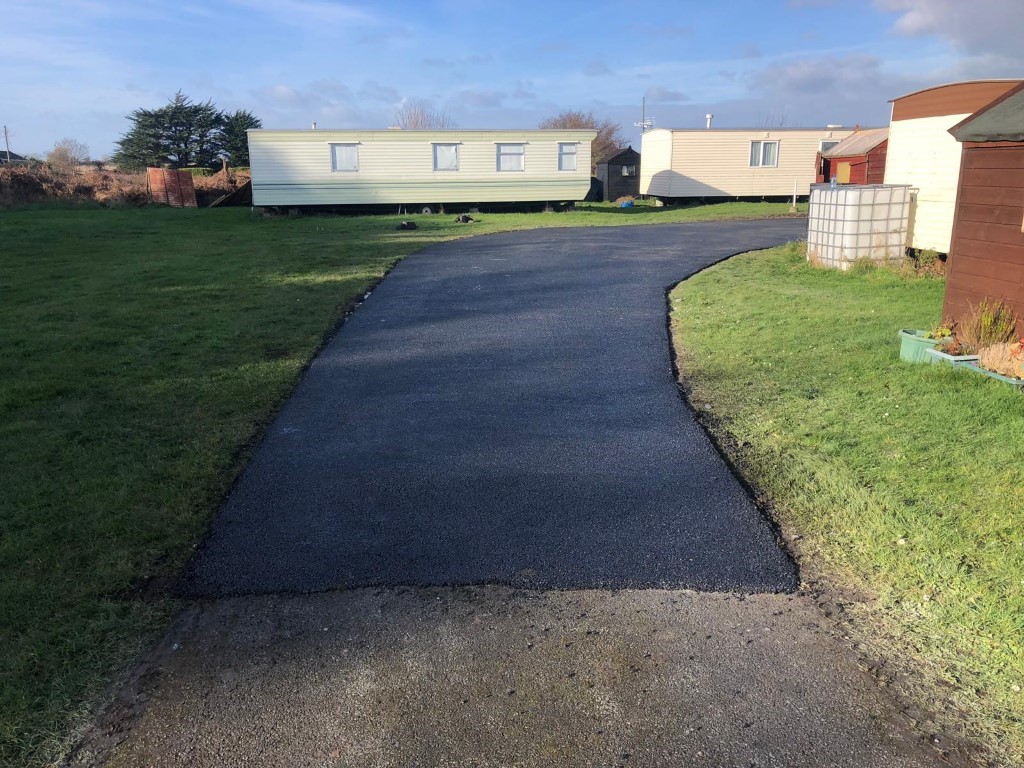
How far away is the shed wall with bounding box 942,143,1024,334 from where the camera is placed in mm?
5988

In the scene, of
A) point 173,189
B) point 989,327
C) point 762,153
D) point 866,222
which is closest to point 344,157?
point 173,189

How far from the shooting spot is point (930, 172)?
1102 centimetres

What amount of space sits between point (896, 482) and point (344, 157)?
24.0 meters

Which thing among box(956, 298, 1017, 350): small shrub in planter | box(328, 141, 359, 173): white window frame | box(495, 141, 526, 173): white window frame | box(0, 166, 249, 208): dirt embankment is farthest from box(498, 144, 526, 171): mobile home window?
box(956, 298, 1017, 350): small shrub in planter

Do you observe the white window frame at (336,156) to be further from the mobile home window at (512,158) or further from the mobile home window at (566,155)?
the mobile home window at (566,155)

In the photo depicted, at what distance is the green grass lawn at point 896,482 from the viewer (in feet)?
8.98

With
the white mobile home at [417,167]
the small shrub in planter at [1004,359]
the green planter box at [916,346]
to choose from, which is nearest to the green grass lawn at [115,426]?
the green planter box at [916,346]

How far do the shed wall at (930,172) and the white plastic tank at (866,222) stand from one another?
0.66ft

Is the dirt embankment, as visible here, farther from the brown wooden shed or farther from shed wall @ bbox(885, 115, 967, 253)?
the brown wooden shed

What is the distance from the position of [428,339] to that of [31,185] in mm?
29376

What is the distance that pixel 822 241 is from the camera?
11852 mm

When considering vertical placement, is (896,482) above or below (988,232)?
below

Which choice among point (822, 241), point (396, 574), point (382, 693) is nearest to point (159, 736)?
point (382, 693)

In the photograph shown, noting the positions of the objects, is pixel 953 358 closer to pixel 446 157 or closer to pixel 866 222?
pixel 866 222
